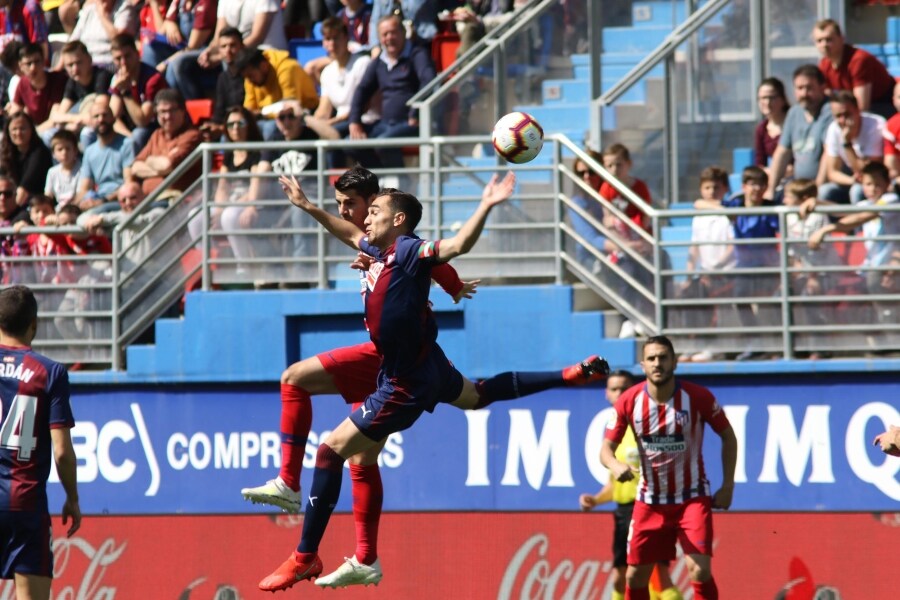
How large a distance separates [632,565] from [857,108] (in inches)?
173

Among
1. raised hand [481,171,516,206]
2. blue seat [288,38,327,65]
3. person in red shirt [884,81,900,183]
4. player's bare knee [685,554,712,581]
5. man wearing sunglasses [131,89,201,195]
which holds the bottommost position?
player's bare knee [685,554,712,581]

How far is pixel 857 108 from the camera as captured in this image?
12570mm

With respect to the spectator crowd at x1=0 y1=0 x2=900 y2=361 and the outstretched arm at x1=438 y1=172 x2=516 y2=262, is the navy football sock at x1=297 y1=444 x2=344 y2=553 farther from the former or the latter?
the spectator crowd at x1=0 y1=0 x2=900 y2=361

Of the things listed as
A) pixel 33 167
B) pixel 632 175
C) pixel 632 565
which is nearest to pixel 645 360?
pixel 632 565

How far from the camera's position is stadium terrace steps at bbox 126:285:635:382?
12539 mm

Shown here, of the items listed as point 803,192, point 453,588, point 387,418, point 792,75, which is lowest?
point 453,588

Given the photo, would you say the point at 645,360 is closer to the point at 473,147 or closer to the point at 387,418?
the point at 387,418

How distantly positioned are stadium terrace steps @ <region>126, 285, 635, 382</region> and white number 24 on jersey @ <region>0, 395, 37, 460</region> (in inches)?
180

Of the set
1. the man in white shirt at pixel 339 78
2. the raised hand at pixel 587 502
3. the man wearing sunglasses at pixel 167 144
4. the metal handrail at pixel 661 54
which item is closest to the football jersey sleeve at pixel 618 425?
the raised hand at pixel 587 502

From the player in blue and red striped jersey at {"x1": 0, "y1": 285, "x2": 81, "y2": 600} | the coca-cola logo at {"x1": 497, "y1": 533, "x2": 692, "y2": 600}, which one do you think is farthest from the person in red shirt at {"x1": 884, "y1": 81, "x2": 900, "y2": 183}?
the player in blue and red striped jersey at {"x1": 0, "y1": 285, "x2": 81, "y2": 600}

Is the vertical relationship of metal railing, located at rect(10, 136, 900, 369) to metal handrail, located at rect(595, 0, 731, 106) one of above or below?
below

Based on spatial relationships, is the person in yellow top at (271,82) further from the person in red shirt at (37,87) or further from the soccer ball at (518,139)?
the soccer ball at (518,139)

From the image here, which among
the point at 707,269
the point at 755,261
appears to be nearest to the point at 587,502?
the point at 707,269

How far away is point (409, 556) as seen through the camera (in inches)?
444
